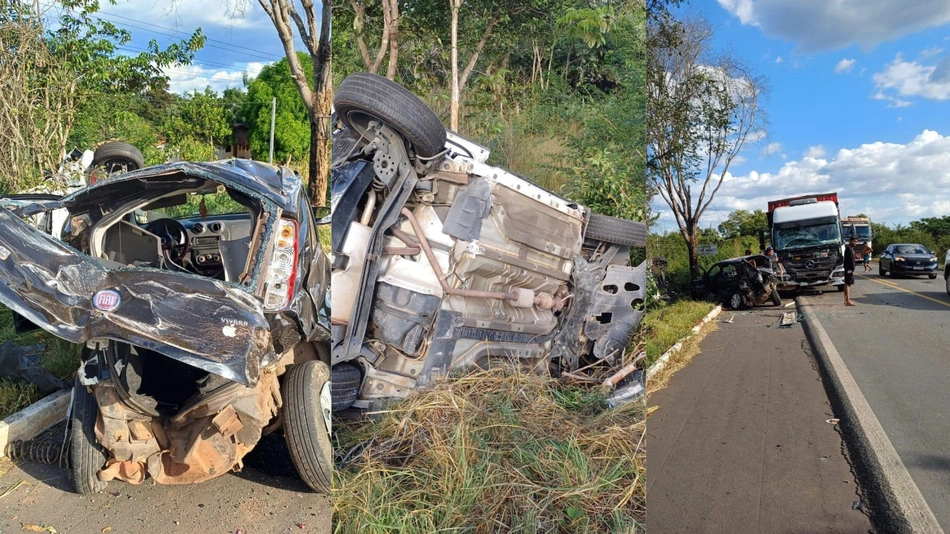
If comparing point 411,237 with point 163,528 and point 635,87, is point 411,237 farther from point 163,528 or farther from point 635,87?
point 163,528

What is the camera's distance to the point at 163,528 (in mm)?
2146

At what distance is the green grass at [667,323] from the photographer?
169 cm

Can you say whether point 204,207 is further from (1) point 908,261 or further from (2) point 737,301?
(1) point 908,261

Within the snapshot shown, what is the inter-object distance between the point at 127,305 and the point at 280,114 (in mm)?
730

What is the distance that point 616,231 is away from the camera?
1491mm

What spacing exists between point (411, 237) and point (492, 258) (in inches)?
7.3

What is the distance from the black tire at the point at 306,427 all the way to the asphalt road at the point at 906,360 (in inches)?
68.8

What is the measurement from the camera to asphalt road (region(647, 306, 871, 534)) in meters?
1.81

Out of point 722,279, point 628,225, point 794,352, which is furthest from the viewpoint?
point 722,279

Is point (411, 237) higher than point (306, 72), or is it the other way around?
point (306, 72)

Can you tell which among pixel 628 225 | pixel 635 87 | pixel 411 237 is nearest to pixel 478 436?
pixel 411 237

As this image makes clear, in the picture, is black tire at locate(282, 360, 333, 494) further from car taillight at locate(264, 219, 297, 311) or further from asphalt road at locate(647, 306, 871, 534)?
asphalt road at locate(647, 306, 871, 534)

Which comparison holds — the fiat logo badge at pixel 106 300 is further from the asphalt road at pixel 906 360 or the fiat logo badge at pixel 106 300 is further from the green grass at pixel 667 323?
the asphalt road at pixel 906 360

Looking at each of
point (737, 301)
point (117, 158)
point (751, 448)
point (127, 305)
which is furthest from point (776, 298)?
point (117, 158)
